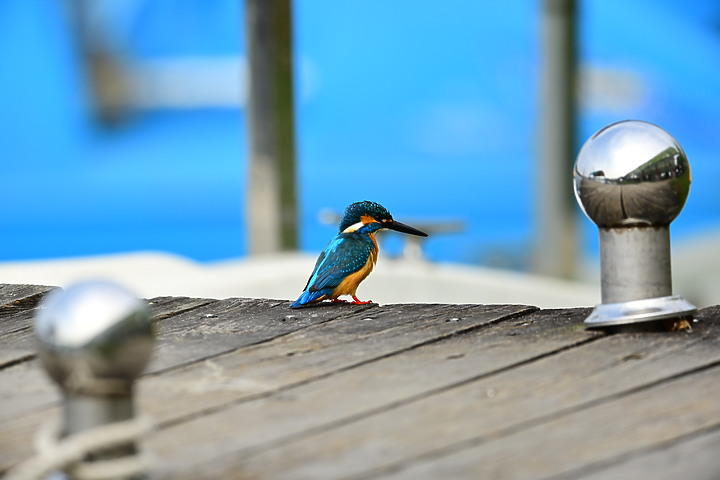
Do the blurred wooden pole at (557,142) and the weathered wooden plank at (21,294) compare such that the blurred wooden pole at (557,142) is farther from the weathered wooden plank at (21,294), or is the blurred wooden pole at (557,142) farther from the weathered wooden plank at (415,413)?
the weathered wooden plank at (415,413)

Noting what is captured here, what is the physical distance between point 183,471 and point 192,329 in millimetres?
738

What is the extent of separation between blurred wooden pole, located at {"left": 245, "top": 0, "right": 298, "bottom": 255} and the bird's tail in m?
5.24

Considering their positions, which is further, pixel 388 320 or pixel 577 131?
pixel 577 131

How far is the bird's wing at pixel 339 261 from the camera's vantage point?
2.13 metres

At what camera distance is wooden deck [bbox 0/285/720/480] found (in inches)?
44.6

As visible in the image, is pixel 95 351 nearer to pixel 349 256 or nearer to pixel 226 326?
pixel 226 326

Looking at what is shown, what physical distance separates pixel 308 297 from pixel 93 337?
1120 mm

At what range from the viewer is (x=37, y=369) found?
1581mm

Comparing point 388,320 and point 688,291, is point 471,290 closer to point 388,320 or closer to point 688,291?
point 688,291

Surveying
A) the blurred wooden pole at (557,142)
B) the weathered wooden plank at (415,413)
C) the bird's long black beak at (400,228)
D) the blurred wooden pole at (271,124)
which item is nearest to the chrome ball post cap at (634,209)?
the weathered wooden plank at (415,413)

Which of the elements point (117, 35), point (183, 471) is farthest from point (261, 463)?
point (117, 35)

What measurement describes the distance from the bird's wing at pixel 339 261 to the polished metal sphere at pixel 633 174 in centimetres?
56

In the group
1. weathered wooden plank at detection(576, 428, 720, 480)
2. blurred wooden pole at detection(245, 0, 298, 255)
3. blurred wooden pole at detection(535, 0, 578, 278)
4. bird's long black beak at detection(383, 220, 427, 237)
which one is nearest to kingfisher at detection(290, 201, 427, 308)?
bird's long black beak at detection(383, 220, 427, 237)

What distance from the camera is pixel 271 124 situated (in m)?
7.29
